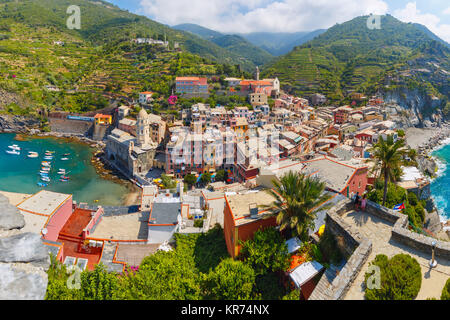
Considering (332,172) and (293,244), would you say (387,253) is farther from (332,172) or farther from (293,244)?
(332,172)

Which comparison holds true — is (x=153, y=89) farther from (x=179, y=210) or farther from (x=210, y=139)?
(x=179, y=210)

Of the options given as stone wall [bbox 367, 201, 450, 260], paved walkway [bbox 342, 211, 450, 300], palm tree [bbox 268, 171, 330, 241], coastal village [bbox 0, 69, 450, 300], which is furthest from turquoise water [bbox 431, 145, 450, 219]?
palm tree [bbox 268, 171, 330, 241]

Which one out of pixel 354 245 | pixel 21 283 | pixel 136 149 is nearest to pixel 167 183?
pixel 136 149

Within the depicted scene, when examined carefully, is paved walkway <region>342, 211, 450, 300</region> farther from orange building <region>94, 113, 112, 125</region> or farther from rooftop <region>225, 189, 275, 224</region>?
orange building <region>94, 113, 112, 125</region>

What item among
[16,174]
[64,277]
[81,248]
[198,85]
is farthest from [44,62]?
[64,277]

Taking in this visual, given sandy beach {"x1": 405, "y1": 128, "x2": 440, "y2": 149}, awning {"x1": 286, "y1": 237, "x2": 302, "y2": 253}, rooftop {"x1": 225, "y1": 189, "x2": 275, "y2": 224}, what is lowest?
awning {"x1": 286, "y1": 237, "x2": 302, "y2": 253}
